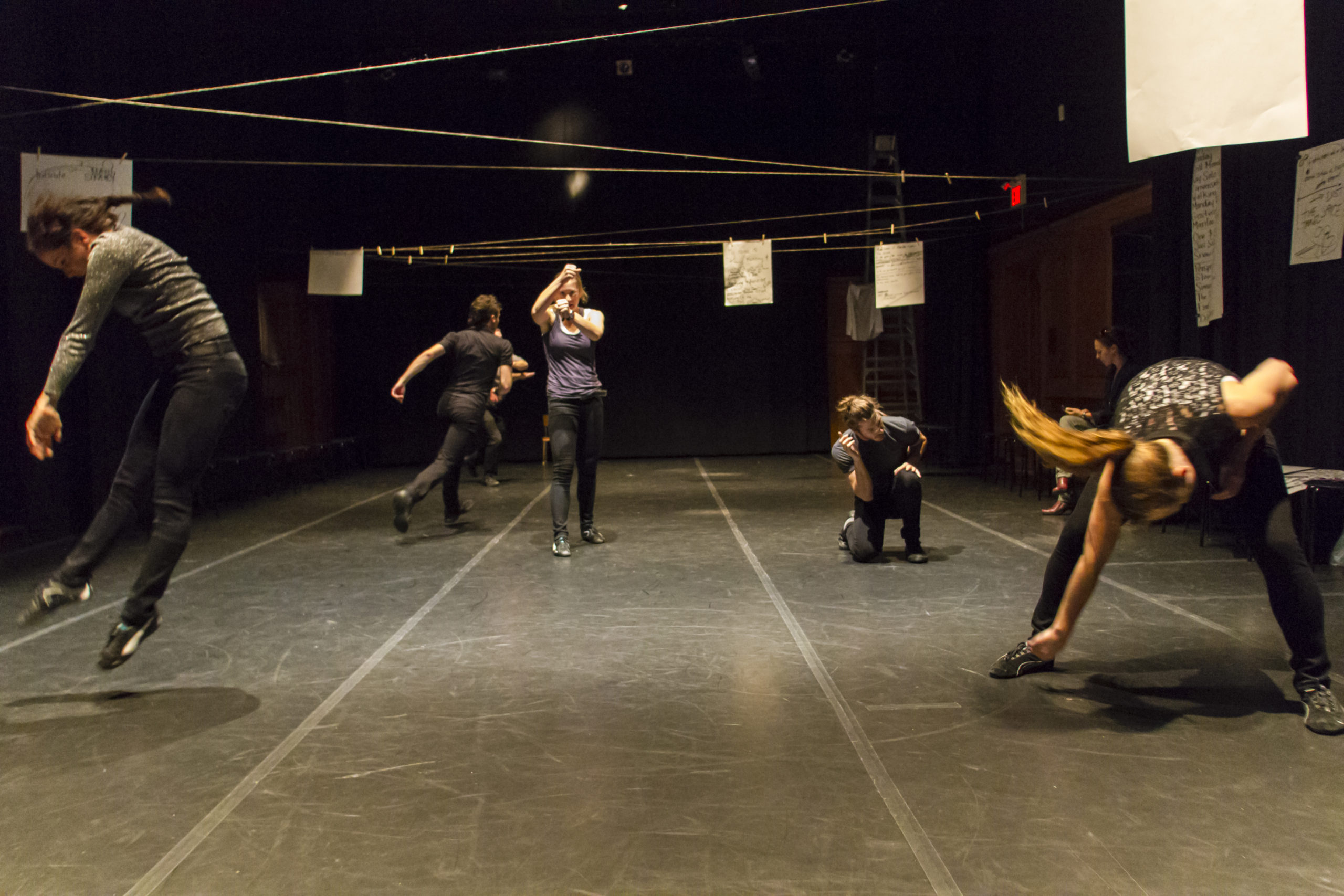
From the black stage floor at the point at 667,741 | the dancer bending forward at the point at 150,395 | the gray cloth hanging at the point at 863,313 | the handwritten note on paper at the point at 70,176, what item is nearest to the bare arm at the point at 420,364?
the black stage floor at the point at 667,741

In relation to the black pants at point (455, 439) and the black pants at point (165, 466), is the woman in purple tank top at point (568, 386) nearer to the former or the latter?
the black pants at point (455, 439)

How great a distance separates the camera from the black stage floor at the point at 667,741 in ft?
6.20

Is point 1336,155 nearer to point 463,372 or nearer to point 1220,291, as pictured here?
point 1220,291

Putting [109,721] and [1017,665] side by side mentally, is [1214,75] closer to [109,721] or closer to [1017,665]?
[1017,665]

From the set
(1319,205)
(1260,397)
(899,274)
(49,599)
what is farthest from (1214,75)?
(899,274)

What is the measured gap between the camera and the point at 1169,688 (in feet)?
9.73

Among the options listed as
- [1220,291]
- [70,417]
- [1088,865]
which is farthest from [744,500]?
[1088,865]

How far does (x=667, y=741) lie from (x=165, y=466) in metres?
1.73

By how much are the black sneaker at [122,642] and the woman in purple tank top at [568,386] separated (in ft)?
9.22

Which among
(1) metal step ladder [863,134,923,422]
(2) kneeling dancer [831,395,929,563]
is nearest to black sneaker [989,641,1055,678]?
(2) kneeling dancer [831,395,929,563]

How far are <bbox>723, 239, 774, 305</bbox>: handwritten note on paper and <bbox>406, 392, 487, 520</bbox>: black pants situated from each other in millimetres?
4393

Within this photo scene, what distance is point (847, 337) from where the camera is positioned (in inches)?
519

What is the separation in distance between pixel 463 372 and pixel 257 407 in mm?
4624

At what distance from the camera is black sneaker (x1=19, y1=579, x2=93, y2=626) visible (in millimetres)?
2799
